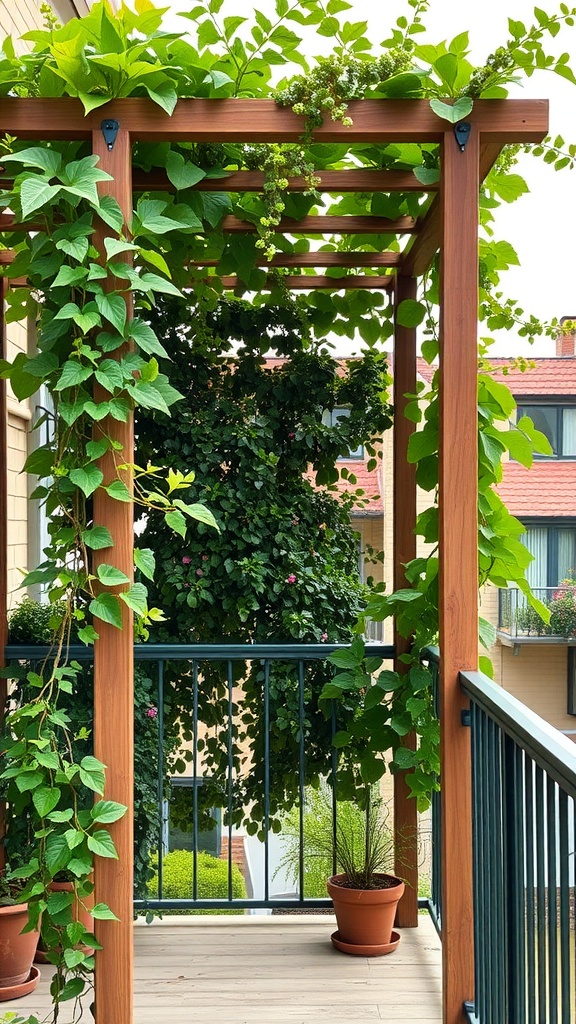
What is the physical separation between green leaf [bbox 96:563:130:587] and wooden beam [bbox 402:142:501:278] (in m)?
1.11

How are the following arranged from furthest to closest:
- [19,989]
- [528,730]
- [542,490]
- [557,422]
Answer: [542,490] → [557,422] → [19,989] → [528,730]

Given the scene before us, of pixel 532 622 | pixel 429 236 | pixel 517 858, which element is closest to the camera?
pixel 517 858

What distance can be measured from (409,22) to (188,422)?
1.82 meters

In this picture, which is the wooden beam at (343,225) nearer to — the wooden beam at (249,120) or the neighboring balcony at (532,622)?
the wooden beam at (249,120)

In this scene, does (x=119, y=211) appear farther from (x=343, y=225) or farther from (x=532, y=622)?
(x=532, y=622)

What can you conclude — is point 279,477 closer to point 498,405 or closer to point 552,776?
point 498,405

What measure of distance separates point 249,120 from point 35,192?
1.71ft

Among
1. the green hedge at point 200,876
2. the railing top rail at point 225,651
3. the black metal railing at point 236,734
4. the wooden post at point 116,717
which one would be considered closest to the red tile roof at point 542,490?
the green hedge at point 200,876

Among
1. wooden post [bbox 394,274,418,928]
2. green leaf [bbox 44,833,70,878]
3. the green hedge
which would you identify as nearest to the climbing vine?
green leaf [bbox 44,833,70,878]

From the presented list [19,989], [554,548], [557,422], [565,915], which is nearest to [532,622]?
[554,548]

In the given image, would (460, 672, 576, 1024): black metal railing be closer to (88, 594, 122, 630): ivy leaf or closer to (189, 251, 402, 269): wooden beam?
(88, 594, 122, 630): ivy leaf

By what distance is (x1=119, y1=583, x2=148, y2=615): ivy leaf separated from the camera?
86.7 inches

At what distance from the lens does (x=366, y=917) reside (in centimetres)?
315

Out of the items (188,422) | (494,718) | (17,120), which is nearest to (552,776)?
(494,718)
